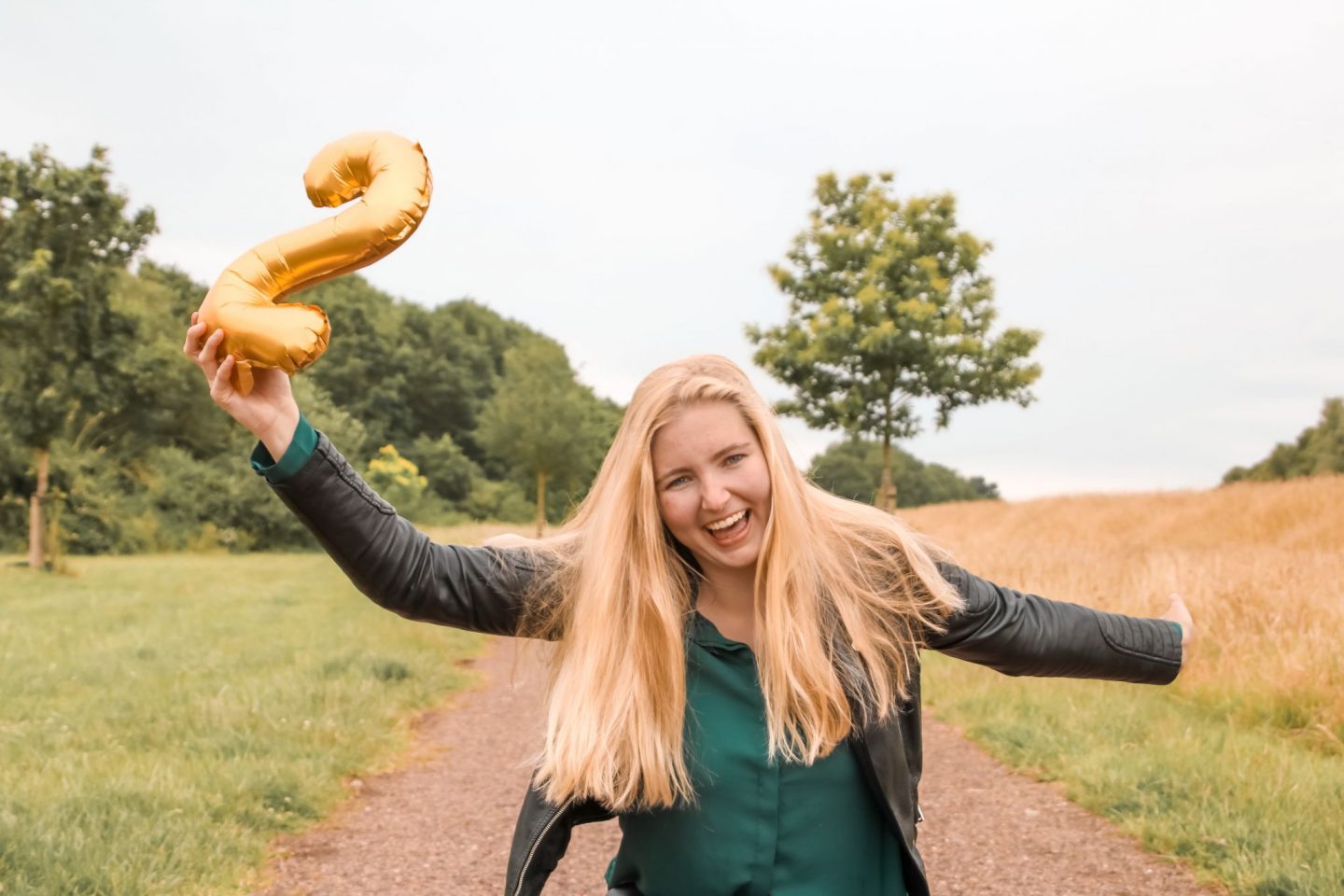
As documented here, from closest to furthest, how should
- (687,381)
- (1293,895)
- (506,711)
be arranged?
(687,381) → (1293,895) → (506,711)

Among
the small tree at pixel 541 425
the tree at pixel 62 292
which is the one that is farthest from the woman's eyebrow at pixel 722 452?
the small tree at pixel 541 425

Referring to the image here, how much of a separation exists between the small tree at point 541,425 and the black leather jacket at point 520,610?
3054 cm

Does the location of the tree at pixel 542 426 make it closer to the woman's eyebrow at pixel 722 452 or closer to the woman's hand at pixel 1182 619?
the woman's hand at pixel 1182 619

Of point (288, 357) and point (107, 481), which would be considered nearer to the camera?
point (288, 357)

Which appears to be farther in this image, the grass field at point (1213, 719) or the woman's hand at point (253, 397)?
the grass field at point (1213, 719)

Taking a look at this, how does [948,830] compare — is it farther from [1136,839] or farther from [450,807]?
[450,807]

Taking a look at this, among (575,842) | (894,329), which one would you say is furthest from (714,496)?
(894,329)

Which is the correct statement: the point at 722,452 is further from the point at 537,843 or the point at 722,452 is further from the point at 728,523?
the point at 537,843

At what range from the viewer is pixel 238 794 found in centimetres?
495

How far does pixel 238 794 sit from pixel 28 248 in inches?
727

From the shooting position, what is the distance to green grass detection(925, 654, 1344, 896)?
3.93 meters

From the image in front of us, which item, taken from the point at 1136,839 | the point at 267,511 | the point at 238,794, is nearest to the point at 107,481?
the point at 267,511

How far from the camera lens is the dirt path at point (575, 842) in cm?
420

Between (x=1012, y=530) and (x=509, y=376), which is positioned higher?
(x=509, y=376)
